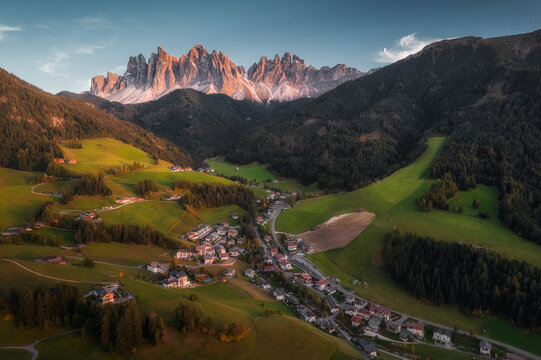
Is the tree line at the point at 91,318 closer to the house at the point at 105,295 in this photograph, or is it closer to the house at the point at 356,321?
the house at the point at 105,295

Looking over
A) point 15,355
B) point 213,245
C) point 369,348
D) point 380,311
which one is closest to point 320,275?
point 380,311

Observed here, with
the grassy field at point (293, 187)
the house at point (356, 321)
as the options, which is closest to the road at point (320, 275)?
the house at point (356, 321)

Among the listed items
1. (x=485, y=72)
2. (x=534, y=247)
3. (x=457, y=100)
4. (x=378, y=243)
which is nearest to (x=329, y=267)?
(x=378, y=243)

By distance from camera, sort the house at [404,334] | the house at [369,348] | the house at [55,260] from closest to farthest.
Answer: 1. the house at [369,348]
2. the house at [404,334]
3. the house at [55,260]

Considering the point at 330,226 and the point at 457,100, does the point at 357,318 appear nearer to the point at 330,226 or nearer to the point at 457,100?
the point at 330,226

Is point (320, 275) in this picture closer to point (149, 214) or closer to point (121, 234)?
point (121, 234)
